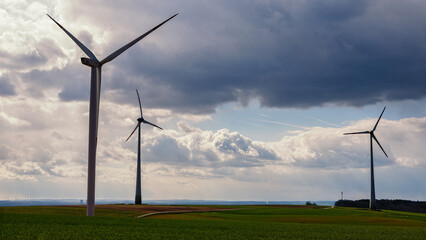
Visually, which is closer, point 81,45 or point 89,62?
point 89,62

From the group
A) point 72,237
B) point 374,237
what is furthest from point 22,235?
point 374,237

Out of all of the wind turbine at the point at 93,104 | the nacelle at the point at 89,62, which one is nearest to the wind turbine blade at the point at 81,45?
the wind turbine at the point at 93,104

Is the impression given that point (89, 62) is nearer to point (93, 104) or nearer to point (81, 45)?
point (81, 45)

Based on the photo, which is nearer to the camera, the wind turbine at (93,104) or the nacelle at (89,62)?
the wind turbine at (93,104)

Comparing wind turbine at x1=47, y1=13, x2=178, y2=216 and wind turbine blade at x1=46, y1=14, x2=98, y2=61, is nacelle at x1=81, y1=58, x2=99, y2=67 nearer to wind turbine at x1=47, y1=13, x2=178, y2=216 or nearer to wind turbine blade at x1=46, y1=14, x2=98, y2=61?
wind turbine at x1=47, y1=13, x2=178, y2=216

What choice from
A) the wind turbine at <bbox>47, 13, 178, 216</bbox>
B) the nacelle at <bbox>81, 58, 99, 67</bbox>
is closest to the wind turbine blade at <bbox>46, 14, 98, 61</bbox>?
the wind turbine at <bbox>47, 13, 178, 216</bbox>

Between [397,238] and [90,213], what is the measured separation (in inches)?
1377

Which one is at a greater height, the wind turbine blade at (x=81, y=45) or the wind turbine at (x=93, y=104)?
the wind turbine blade at (x=81, y=45)

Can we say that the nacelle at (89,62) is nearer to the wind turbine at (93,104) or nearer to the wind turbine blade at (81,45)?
the wind turbine at (93,104)

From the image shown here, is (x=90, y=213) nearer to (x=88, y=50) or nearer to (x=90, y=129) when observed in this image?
(x=90, y=129)

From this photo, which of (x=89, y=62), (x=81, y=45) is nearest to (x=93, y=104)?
(x=89, y=62)

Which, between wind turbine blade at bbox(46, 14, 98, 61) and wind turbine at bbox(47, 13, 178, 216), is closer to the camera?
wind turbine at bbox(47, 13, 178, 216)

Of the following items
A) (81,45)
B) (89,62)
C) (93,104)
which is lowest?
(93,104)

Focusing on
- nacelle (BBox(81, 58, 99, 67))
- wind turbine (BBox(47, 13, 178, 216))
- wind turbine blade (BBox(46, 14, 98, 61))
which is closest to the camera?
wind turbine (BBox(47, 13, 178, 216))
